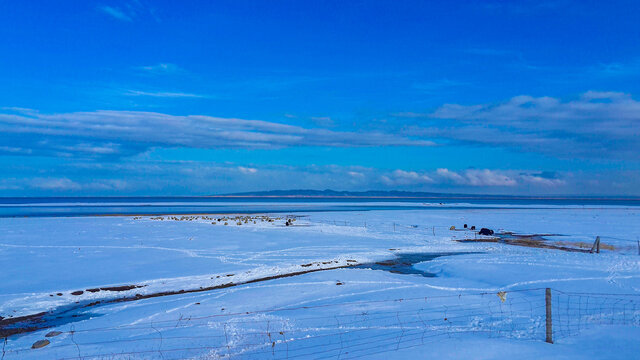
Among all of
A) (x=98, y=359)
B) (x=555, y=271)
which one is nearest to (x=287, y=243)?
(x=555, y=271)

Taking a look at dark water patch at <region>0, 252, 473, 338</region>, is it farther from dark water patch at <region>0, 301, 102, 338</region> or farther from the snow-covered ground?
the snow-covered ground

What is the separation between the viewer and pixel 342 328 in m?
11.2

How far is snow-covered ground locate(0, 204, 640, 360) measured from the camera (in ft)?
32.1

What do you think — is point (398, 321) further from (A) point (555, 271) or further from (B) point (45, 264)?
(B) point (45, 264)

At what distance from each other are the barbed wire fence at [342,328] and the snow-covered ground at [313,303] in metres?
0.04

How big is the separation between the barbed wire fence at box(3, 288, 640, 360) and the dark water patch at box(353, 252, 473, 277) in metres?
5.65

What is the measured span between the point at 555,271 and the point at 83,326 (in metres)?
17.4

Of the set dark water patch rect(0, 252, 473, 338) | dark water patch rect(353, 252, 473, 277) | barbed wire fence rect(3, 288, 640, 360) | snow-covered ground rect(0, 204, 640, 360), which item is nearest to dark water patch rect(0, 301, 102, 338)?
dark water patch rect(0, 252, 473, 338)

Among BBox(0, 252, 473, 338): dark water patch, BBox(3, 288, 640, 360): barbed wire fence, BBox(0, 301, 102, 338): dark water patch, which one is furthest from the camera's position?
BBox(0, 252, 473, 338): dark water patch

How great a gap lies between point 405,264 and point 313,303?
29.7 feet

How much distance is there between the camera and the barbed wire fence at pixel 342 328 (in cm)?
970

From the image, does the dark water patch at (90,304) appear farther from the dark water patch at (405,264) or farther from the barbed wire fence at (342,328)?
the barbed wire fence at (342,328)

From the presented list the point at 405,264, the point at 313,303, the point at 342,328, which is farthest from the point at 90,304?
the point at 405,264

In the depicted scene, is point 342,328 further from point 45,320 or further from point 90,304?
point 90,304
